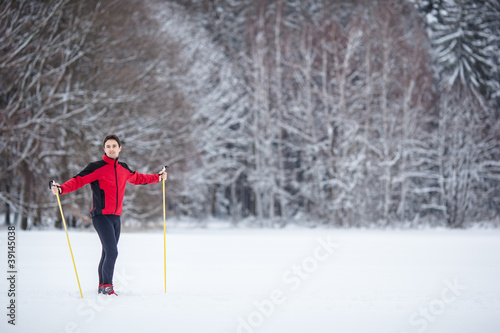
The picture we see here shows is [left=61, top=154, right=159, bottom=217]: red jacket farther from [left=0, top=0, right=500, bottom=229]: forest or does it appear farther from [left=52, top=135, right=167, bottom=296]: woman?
[left=0, top=0, right=500, bottom=229]: forest

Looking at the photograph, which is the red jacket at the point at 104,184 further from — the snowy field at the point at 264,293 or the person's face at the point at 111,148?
the snowy field at the point at 264,293

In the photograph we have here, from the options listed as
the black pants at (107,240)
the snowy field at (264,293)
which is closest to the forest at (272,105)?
the snowy field at (264,293)

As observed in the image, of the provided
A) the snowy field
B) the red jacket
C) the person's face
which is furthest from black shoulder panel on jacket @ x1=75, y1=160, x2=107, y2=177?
the snowy field

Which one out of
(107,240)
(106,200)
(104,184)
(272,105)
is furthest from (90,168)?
(272,105)

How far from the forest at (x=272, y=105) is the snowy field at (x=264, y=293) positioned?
24.1 ft

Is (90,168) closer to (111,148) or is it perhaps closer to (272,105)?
(111,148)

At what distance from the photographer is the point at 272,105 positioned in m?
20.6

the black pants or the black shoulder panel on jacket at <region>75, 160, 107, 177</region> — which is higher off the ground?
the black shoulder panel on jacket at <region>75, 160, 107, 177</region>

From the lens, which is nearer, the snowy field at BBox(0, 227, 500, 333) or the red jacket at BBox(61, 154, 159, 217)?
the snowy field at BBox(0, 227, 500, 333)

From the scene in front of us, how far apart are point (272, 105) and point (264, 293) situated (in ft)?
52.9

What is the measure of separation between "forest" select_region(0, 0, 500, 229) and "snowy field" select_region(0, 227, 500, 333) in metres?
7.34

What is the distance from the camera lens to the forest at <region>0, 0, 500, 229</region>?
49.7ft

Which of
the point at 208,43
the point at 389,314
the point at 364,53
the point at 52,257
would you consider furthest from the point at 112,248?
the point at 208,43

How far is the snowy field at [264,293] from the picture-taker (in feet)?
12.5
